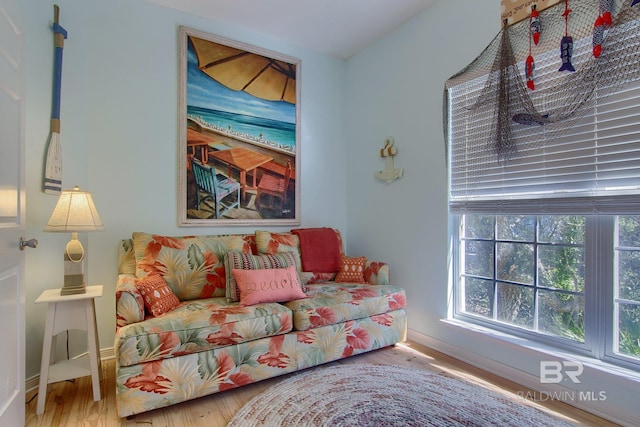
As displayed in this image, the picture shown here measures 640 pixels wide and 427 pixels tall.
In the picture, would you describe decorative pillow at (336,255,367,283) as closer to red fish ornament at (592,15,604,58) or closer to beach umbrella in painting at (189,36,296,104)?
beach umbrella in painting at (189,36,296,104)

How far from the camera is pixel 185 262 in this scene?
243 cm

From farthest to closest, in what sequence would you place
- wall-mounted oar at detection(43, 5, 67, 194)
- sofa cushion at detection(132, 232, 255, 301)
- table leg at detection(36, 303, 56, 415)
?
sofa cushion at detection(132, 232, 255, 301)
wall-mounted oar at detection(43, 5, 67, 194)
table leg at detection(36, 303, 56, 415)

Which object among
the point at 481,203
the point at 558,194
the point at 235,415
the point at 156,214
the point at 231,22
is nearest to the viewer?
the point at 235,415

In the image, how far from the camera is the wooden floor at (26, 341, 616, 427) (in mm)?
1770

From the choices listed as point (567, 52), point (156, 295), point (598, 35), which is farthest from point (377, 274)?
point (598, 35)

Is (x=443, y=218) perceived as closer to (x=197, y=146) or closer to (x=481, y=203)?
(x=481, y=203)

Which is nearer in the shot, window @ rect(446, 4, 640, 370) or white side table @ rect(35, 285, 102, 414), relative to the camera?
window @ rect(446, 4, 640, 370)

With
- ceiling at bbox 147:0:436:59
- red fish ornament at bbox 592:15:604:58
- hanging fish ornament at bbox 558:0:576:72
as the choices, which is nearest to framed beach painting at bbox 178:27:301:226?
ceiling at bbox 147:0:436:59

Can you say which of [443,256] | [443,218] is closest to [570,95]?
[443,218]

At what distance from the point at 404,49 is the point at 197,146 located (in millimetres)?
1976

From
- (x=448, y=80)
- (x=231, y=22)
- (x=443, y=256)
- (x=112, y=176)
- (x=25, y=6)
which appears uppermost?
(x=231, y=22)

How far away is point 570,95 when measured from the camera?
1894mm

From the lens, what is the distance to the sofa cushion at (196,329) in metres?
1.75

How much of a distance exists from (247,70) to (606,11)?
8.33 ft
